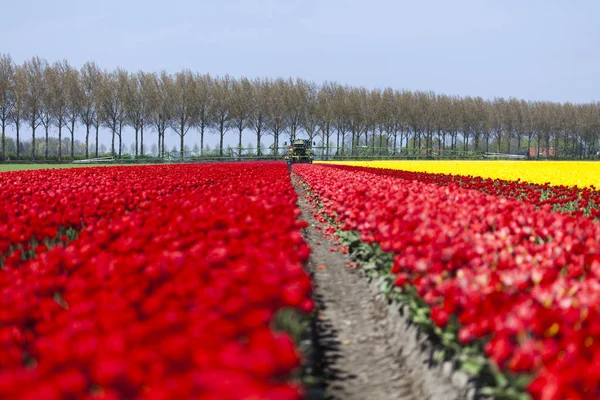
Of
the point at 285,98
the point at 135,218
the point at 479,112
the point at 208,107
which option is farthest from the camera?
the point at 479,112

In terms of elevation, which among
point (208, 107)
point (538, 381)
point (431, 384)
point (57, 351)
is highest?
point (208, 107)

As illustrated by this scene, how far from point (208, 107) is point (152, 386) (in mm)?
77151

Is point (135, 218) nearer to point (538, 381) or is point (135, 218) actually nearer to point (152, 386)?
point (152, 386)

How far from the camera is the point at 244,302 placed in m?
3.05

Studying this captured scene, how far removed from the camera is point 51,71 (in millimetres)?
68188

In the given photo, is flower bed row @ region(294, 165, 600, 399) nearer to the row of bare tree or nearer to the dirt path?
the dirt path

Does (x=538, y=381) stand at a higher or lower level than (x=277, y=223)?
lower

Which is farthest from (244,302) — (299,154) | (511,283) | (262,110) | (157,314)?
(262,110)

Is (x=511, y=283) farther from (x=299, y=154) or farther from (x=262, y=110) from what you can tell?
(x=262, y=110)

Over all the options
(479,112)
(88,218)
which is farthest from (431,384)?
(479,112)

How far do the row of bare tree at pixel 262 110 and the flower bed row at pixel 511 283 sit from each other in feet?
209

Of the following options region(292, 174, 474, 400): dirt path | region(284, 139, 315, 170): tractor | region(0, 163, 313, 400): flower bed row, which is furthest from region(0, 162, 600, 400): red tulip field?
region(284, 139, 315, 170): tractor

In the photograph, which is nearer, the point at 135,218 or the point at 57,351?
the point at 57,351

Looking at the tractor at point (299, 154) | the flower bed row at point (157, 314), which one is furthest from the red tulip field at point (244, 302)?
the tractor at point (299, 154)
